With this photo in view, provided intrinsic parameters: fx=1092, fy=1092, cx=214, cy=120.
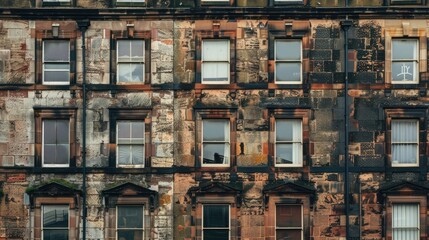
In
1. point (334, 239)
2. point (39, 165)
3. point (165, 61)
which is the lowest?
point (334, 239)

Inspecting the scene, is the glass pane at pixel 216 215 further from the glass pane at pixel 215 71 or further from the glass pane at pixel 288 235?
the glass pane at pixel 215 71

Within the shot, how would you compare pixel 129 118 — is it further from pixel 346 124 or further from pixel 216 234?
pixel 346 124

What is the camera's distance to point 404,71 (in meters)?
46.4

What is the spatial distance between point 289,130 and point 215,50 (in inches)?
183

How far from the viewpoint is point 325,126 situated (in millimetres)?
46031

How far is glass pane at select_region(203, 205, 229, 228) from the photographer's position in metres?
45.8

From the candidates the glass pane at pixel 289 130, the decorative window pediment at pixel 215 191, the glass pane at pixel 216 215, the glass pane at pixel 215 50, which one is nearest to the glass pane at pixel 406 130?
the glass pane at pixel 289 130

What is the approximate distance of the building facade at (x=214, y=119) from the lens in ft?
150

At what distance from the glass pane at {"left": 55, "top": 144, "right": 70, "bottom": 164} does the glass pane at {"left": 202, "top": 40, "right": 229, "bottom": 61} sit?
7.04 metres

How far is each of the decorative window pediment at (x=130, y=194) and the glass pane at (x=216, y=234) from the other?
97.3 inches

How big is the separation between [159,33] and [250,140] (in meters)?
5.97

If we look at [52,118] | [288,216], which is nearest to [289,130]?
[288,216]

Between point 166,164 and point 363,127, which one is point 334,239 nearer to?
point 363,127

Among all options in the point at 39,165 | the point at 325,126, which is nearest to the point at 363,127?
the point at 325,126
